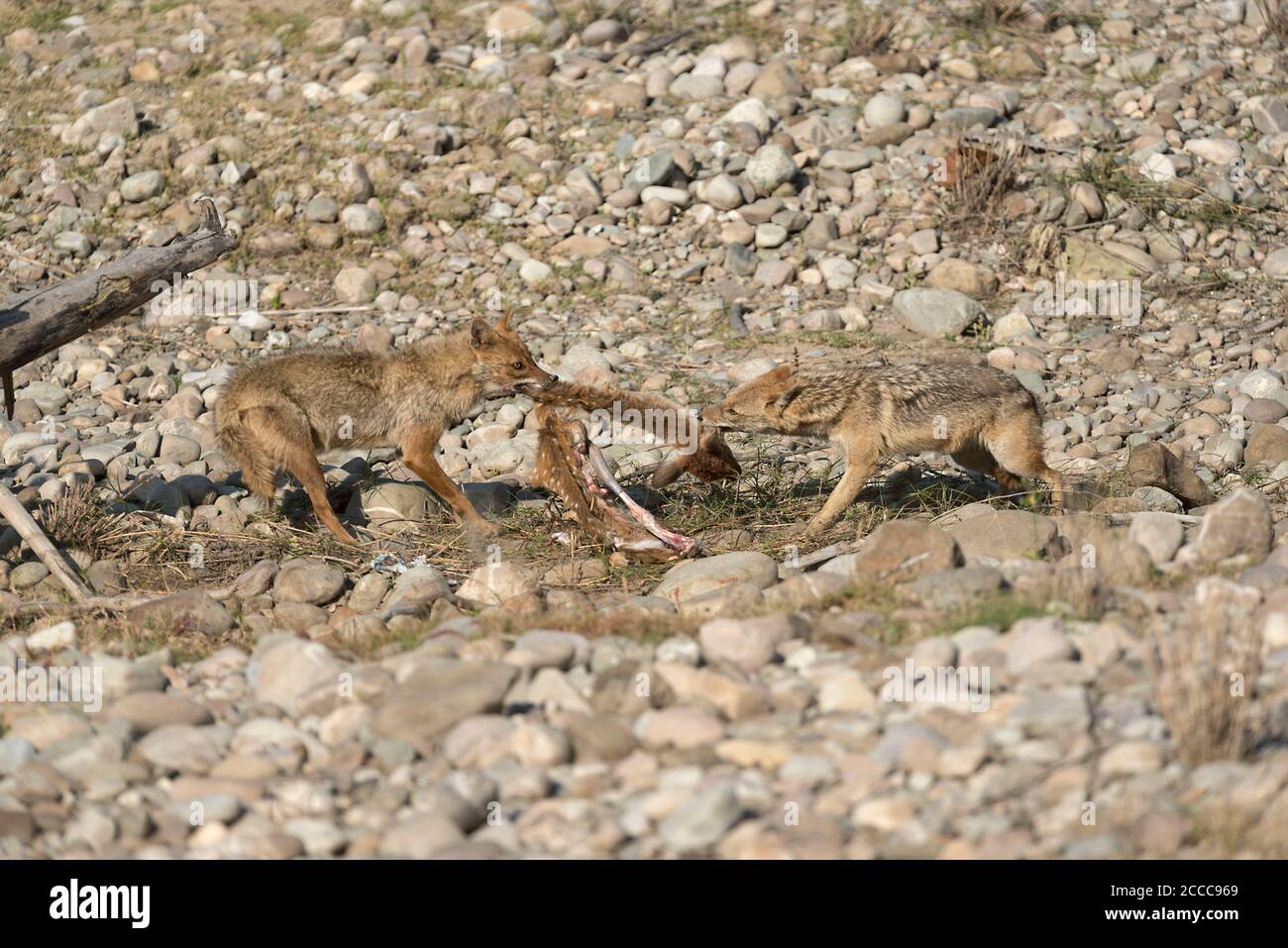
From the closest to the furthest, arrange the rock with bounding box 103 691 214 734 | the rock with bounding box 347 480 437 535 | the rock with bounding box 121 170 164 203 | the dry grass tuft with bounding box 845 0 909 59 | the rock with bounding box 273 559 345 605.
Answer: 1. the rock with bounding box 103 691 214 734
2. the rock with bounding box 273 559 345 605
3. the rock with bounding box 347 480 437 535
4. the rock with bounding box 121 170 164 203
5. the dry grass tuft with bounding box 845 0 909 59

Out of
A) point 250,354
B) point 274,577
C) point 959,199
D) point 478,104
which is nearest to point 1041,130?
point 959,199

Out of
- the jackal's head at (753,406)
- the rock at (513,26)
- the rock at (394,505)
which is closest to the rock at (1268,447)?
the jackal's head at (753,406)

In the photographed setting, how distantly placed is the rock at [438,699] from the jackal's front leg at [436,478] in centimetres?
321

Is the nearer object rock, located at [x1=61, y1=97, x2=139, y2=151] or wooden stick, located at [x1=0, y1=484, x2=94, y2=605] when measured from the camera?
wooden stick, located at [x1=0, y1=484, x2=94, y2=605]

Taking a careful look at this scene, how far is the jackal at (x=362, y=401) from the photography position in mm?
8562

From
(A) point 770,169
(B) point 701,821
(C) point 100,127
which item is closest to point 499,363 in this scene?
(A) point 770,169

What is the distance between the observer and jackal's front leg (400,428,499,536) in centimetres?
870

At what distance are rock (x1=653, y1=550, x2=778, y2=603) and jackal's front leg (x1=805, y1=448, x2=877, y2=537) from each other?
1217 mm

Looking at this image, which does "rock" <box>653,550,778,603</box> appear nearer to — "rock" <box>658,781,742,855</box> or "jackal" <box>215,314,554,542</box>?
"jackal" <box>215,314,554,542</box>

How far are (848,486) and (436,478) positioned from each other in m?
2.61

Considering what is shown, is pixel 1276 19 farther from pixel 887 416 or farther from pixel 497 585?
pixel 497 585
